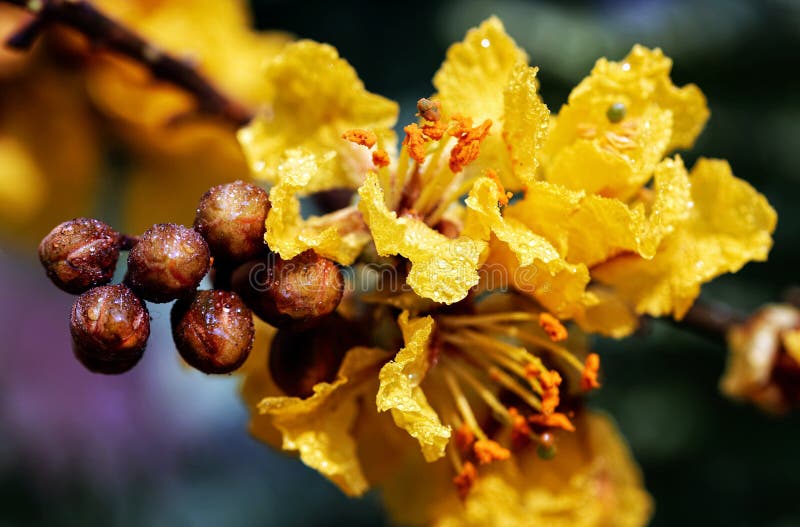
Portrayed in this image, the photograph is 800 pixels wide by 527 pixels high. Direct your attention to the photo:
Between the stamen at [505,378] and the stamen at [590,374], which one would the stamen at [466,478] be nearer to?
the stamen at [505,378]

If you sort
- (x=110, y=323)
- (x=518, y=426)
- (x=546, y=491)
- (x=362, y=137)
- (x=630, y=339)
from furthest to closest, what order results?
(x=630, y=339)
(x=546, y=491)
(x=518, y=426)
(x=362, y=137)
(x=110, y=323)

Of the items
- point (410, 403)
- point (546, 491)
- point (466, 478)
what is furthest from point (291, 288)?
point (546, 491)

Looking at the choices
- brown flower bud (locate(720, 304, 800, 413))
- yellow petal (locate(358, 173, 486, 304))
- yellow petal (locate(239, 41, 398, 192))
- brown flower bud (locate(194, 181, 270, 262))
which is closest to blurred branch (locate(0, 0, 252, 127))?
yellow petal (locate(239, 41, 398, 192))

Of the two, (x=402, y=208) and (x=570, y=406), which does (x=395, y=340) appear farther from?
(x=570, y=406)

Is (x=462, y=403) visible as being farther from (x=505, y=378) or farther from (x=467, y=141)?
(x=467, y=141)

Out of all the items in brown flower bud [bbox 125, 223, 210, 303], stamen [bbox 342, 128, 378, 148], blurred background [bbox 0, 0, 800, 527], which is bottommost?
blurred background [bbox 0, 0, 800, 527]

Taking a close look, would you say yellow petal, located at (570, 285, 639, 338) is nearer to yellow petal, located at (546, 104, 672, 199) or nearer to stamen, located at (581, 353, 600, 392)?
stamen, located at (581, 353, 600, 392)

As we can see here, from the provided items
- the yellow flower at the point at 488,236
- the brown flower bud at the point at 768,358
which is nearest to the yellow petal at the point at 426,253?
the yellow flower at the point at 488,236

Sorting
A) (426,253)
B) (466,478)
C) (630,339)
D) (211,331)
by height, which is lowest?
(630,339)
